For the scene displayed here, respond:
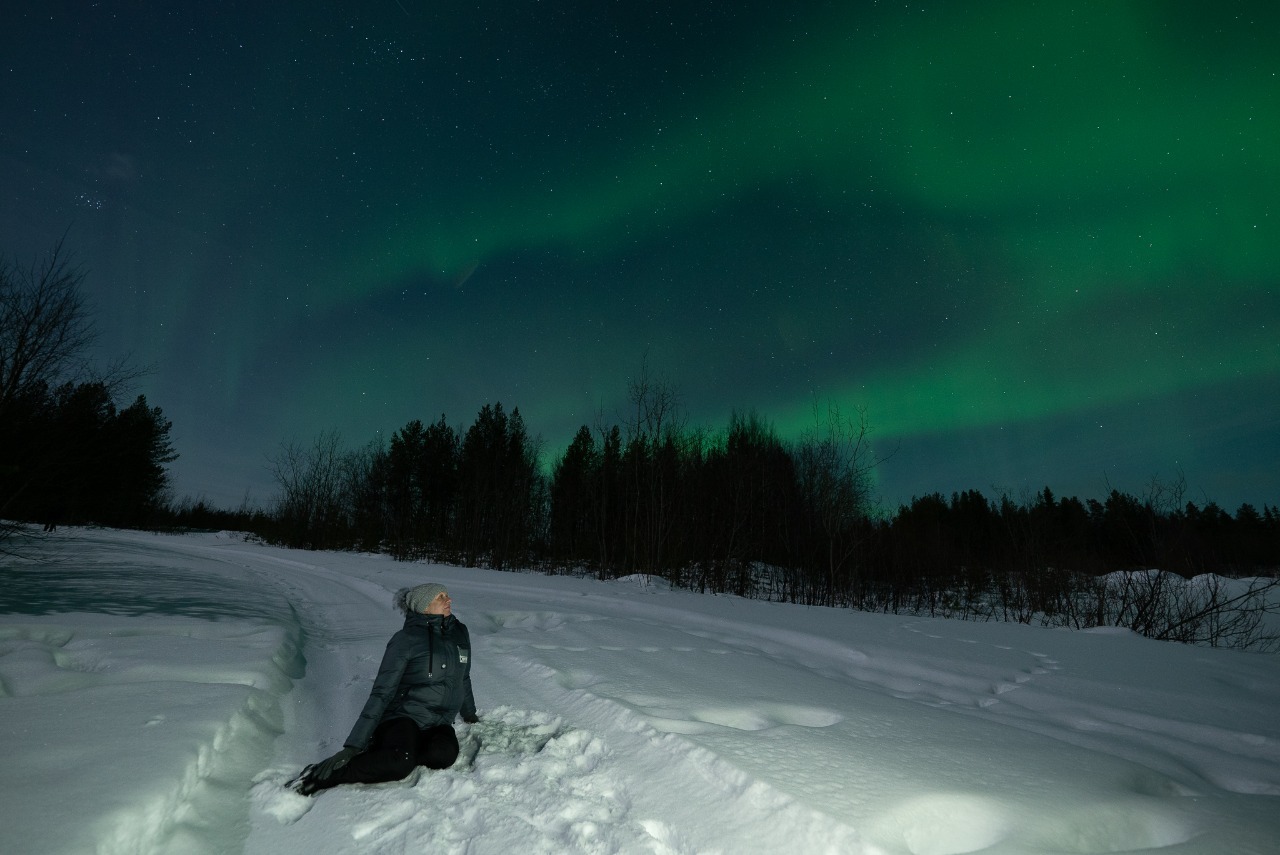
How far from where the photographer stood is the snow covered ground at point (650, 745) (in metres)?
2.29

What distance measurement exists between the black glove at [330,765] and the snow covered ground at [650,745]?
12cm

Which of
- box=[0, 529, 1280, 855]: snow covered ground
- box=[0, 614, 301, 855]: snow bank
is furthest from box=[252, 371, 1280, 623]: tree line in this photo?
box=[0, 614, 301, 855]: snow bank

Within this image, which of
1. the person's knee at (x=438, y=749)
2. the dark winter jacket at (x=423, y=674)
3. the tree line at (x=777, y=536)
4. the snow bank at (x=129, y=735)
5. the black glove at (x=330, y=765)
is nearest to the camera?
the snow bank at (x=129, y=735)

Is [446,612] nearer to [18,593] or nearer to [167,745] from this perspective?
[167,745]

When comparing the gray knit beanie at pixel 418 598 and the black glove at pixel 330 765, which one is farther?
the gray knit beanie at pixel 418 598

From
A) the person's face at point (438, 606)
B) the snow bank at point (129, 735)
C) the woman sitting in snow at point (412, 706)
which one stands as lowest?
the snow bank at point (129, 735)

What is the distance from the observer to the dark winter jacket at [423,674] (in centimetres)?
307

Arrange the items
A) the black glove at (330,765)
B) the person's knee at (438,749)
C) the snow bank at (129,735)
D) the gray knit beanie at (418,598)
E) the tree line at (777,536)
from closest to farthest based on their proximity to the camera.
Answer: the snow bank at (129,735) → the black glove at (330,765) → the person's knee at (438,749) → the gray knit beanie at (418,598) → the tree line at (777,536)

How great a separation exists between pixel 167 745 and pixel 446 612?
1.40 m

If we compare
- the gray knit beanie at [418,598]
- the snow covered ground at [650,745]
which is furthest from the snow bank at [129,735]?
the gray knit beanie at [418,598]

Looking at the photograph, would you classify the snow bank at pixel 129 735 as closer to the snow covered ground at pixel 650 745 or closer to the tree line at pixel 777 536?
the snow covered ground at pixel 650 745

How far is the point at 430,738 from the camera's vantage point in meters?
3.04

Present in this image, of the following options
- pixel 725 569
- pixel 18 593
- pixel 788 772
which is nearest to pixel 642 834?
pixel 788 772

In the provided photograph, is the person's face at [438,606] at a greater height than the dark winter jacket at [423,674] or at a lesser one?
greater
